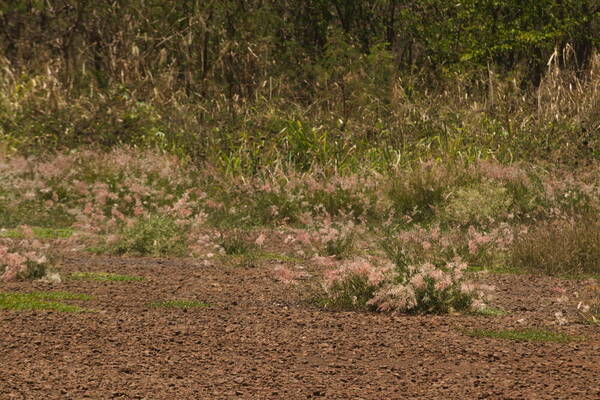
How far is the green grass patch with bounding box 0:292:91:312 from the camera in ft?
20.9

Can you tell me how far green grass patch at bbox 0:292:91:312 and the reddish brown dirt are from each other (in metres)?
0.16

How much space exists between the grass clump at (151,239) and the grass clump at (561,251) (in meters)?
3.10

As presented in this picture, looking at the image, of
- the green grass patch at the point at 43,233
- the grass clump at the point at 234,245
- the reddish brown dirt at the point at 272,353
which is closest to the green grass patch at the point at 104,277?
the reddish brown dirt at the point at 272,353

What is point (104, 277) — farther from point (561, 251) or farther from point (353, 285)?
point (561, 251)

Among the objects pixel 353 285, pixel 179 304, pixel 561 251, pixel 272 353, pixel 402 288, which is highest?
pixel 272 353

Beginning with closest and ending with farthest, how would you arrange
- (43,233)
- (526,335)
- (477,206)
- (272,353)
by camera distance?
1. (272,353)
2. (526,335)
3. (43,233)
4. (477,206)

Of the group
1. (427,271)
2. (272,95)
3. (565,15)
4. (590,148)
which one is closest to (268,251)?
(427,271)

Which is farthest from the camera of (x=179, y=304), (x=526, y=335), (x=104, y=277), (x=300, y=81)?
(x=300, y=81)

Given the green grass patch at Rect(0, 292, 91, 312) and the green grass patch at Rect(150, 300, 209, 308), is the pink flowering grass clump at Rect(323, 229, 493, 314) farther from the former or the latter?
the green grass patch at Rect(0, 292, 91, 312)

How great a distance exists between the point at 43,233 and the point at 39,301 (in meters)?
3.94

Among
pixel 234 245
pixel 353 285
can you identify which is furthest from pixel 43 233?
pixel 353 285

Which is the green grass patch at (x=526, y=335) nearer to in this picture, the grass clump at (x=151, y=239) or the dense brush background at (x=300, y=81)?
the grass clump at (x=151, y=239)

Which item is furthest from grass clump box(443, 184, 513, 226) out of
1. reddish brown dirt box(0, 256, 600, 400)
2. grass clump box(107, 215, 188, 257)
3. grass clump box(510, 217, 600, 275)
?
reddish brown dirt box(0, 256, 600, 400)

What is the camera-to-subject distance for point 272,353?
5238 mm
